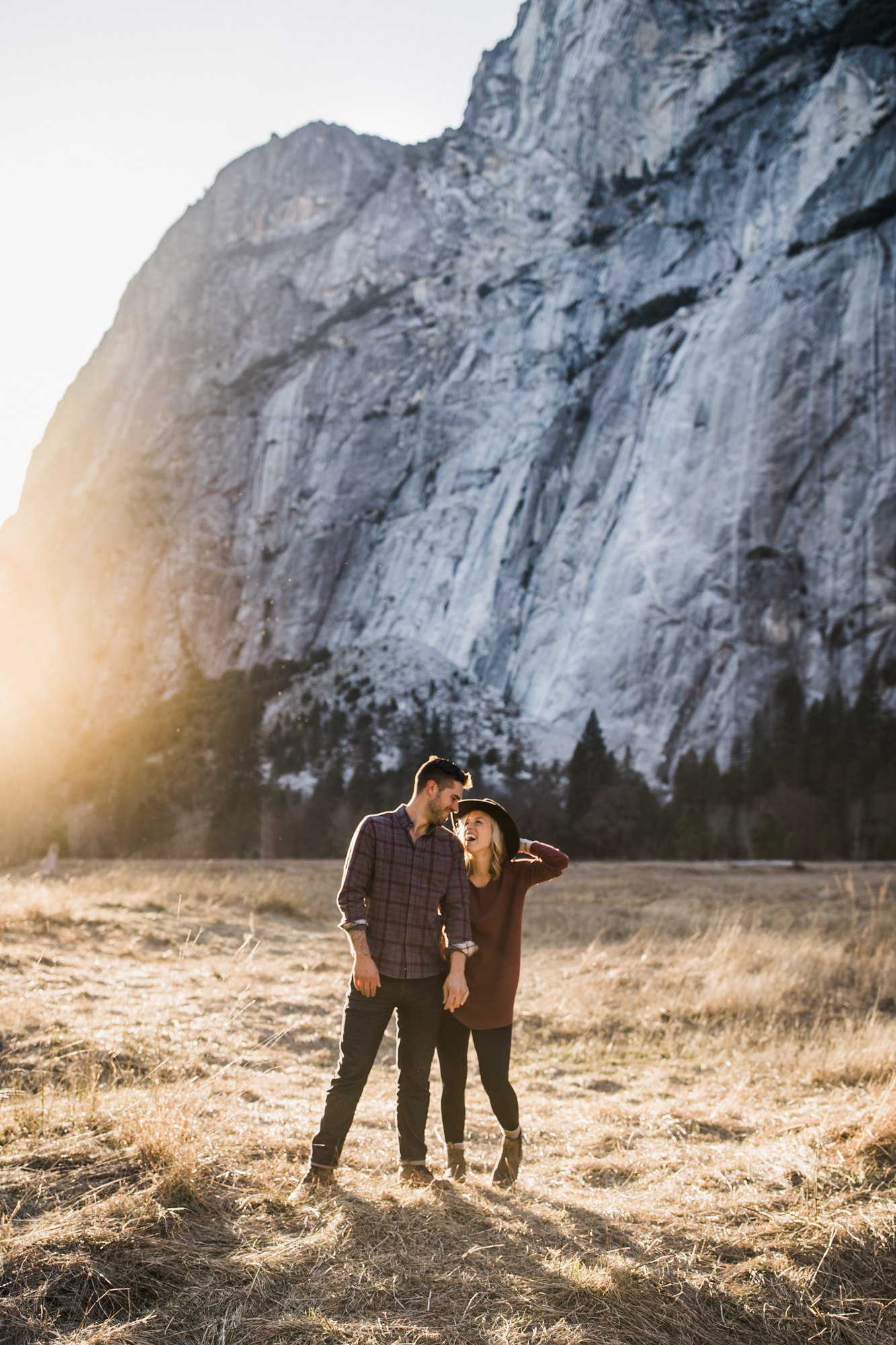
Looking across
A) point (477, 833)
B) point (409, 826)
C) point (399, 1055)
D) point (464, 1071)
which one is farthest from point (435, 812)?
point (464, 1071)

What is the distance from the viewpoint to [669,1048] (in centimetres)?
773

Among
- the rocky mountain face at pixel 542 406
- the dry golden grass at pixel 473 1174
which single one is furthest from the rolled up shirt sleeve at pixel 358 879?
the rocky mountain face at pixel 542 406

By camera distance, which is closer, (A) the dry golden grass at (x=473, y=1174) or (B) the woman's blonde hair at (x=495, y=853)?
(A) the dry golden grass at (x=473, y=1174)

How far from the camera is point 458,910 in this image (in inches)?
168

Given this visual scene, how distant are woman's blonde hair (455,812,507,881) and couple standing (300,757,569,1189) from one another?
0.05ft

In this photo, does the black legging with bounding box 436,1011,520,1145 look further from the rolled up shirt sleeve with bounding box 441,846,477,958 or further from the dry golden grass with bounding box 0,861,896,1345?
the rolled up shirt sleeve with bounding box 441,846,477,958

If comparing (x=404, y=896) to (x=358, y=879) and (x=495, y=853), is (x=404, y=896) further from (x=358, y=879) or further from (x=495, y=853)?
(x=495, y=853)

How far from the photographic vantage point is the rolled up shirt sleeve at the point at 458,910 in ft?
13.7

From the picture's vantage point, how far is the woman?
14.4ft

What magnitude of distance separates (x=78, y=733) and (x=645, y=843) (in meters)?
82.9

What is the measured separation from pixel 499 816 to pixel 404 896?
0.80 m

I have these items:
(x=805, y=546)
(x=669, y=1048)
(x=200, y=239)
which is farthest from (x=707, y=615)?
(x=200, y=239)

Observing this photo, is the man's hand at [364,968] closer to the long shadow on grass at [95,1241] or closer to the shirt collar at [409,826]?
the shirt collar at [409,826]

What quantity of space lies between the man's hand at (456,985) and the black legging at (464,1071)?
37cm
